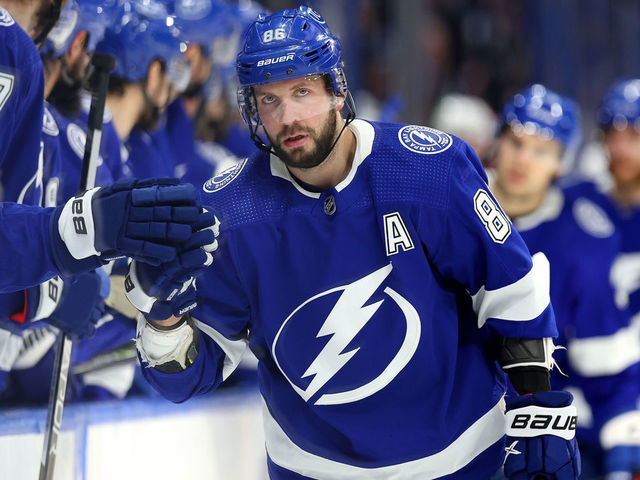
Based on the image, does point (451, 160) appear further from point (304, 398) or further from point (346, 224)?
point (304, 398)

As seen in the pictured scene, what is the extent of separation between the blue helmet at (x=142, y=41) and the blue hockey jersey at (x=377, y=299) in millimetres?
900

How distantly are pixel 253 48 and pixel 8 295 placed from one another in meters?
0.79

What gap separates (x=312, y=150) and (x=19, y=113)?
666mm

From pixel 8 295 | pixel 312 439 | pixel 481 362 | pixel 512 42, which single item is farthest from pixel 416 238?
pixel 512 42

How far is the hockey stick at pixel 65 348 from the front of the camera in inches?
94.7

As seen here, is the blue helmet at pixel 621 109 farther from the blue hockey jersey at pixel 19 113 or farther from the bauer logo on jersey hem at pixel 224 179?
the blue hockey jersey at pixel 19 113

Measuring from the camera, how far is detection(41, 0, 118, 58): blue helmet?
2.41 metres

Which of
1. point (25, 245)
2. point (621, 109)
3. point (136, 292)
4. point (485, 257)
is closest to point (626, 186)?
point (621, 109)

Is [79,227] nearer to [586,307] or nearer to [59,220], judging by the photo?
[59,220]

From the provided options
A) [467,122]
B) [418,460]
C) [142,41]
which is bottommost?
[467,122]

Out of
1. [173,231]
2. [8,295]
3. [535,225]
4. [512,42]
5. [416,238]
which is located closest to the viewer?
[173,231]

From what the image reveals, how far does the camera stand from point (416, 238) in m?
1.93

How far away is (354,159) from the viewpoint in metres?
2.01

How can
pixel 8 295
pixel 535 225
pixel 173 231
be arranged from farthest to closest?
1. pixel 535 225
2. pixel 8 295
3. pixel 173 231
